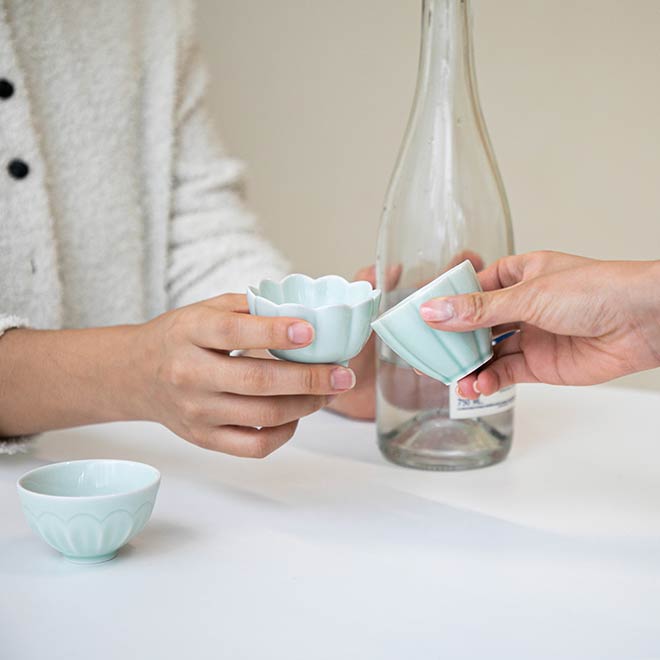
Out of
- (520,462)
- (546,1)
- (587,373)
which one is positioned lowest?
(520,462)

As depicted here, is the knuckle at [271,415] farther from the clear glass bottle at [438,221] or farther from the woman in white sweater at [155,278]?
the clear glass bottle at [438,221]

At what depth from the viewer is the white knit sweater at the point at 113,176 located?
1209 millimetres

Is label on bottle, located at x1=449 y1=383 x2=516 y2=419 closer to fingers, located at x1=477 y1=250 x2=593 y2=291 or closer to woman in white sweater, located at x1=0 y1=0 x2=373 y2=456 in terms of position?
fingers, located at x1=477 y1=250 x2=593 y2=291

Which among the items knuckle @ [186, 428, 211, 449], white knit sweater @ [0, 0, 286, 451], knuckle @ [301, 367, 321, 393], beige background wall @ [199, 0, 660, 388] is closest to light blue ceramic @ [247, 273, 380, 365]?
knuckle @ [301, 367, 321, 393]

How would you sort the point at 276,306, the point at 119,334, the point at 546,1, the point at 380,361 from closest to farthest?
the point at 276,306, the point at 119,334, the point at 380,361, the point at 546,1

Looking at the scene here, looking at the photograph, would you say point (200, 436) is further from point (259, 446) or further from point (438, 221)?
point (438, 221)

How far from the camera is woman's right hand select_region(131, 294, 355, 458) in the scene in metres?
0.73

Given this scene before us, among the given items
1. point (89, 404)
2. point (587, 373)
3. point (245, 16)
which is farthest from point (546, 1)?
point (89, 404)

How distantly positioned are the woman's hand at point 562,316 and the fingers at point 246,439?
0.63ft

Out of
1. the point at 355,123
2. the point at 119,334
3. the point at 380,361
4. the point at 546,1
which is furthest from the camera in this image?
the point at 355,123

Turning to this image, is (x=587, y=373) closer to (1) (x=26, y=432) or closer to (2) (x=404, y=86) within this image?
(1) (x=26, y=432)

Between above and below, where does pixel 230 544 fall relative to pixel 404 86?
below

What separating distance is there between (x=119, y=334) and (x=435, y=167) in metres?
0.39

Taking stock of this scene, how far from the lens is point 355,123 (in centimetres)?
246
